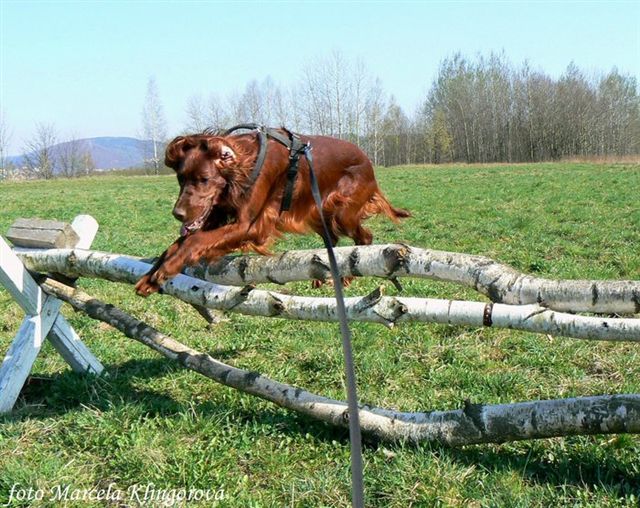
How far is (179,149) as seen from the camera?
3949 mm

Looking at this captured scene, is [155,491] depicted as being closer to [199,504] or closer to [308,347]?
[199,504]

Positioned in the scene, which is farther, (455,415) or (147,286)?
(147,286)

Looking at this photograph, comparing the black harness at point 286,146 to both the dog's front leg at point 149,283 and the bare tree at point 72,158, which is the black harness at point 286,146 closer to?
the dog's front leg at point 149,283

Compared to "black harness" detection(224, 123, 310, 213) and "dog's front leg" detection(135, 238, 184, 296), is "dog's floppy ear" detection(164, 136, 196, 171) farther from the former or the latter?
"dog's front leg" detection(135, 238, 184, 296)

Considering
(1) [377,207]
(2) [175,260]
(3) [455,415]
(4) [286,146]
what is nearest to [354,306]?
(3) [455,415]

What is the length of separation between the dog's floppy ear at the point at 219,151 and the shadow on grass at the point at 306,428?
4.88ft

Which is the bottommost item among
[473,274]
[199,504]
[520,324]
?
[199,504]

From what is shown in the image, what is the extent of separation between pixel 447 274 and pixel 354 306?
1.74 ft

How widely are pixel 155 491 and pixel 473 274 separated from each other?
70.0 inches

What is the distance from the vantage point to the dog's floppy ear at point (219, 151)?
389 centimetres

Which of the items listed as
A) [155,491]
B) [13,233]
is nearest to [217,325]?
[13,233]

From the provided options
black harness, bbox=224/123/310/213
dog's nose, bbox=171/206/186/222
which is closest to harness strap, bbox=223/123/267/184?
black harness, bbox=224/123/310/213

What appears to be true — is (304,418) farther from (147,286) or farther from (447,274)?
(447,274)

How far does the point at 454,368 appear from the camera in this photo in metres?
4.07
